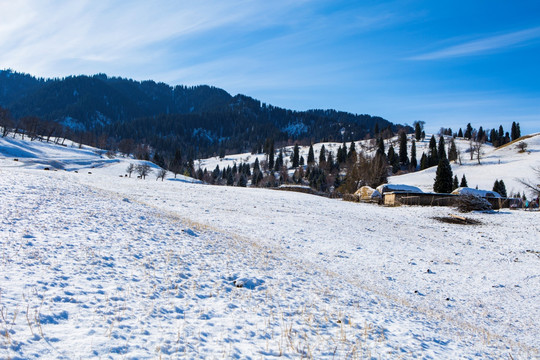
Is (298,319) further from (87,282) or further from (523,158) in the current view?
(523,158)

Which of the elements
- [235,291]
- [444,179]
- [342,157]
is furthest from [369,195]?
[342,157]

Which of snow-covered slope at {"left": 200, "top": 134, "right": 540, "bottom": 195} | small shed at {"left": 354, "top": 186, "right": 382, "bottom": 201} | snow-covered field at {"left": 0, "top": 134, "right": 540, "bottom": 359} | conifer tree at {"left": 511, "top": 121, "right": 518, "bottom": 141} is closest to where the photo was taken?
snow-covered field at {"left": 0, "top": 134, "right": 540, "bottom": 359}

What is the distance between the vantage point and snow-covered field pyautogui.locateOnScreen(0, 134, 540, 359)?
18.7ft

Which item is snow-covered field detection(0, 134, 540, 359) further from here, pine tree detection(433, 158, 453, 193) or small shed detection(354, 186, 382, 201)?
pine tree detection(433, 158, 453, 193)

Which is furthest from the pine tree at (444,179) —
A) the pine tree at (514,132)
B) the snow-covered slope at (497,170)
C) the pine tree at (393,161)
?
the pine tree at (514,132)

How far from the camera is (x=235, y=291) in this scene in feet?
28.8

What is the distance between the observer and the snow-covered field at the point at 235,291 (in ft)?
18.7

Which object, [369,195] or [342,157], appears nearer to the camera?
[369,195]

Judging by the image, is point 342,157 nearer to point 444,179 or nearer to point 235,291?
point 444,179

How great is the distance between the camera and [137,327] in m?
5.89

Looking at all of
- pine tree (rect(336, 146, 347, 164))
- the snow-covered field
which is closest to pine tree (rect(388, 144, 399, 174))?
pine tree (rect(336, 146, 347, 164))

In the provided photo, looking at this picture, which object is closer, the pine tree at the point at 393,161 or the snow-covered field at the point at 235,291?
the snow-covered field at the point at 235,291

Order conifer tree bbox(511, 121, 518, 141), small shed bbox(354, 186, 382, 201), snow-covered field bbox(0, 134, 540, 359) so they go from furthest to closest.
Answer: conifer tree bbox(511, 121, 518, 141), small shed bbox(354, 186, 382, 201), snow-covered field bbox(0, 134, 540, 359)

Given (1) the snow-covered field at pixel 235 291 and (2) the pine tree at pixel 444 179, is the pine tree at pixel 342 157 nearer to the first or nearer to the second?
(2) the pine tree at pixel 444 179
